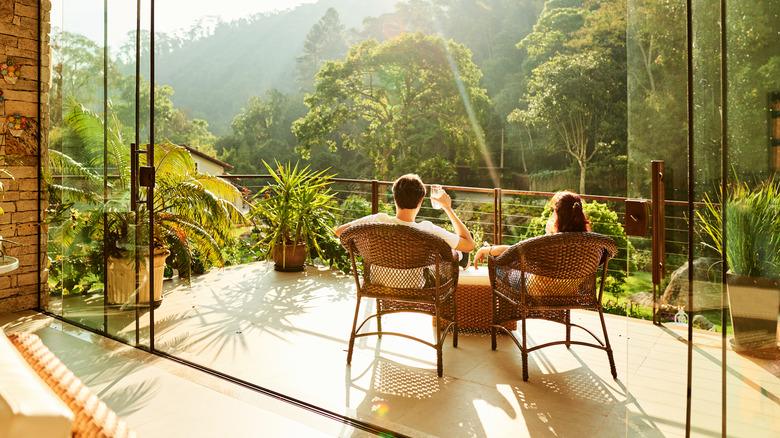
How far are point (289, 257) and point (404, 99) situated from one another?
1315 centimetres

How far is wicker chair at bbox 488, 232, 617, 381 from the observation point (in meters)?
2.89

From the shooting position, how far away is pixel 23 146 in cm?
411

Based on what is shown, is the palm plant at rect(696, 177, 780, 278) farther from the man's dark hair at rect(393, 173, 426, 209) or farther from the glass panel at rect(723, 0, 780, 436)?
the man's dark hair at rect(393, 173, 426, 209)

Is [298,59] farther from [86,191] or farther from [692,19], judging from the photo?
[692,19]

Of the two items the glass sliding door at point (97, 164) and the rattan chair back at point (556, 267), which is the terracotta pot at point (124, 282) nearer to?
the glass sliding door at point (97, 164)

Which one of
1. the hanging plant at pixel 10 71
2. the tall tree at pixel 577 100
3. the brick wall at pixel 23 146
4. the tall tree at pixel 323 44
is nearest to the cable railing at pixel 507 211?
the brick wall at pixel 23 146

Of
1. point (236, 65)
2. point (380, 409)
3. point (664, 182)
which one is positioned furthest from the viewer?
point (236, 65)

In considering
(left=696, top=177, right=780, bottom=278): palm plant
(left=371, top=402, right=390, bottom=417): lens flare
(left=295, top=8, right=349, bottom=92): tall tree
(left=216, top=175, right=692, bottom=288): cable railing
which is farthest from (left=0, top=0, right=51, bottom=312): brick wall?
(left=295, top=8, right=349, bottom=92): tall tree

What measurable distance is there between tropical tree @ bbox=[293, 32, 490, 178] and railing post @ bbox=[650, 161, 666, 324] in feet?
53.4

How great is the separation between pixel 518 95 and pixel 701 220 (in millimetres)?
17975

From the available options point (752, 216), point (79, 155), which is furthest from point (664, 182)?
point (79, 155)

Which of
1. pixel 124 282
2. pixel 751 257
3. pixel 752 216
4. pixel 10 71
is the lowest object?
pixel 124 282

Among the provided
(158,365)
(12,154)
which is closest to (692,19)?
(158,365)

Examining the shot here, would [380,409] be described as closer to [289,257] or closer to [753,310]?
[753,310]
